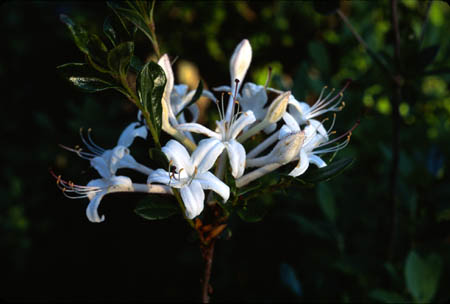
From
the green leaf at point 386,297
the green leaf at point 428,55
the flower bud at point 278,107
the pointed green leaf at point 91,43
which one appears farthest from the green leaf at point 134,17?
the green leaf at point 386,297

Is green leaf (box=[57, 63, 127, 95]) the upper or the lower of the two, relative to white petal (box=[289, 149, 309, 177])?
upper

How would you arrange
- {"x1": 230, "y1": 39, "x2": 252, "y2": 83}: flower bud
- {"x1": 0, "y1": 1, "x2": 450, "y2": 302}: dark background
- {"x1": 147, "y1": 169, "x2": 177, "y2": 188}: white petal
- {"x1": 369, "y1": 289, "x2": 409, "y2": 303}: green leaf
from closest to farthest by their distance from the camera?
{"x1": 147, "y1": 169, "x2": 177, "y2": 188}: white petal, {"x1": 230, "y1": 39, "x2": 252, "y2": 83}: flower bud, {"x1": 369, "y1": 289, "x2": 409, "y2": 303}: green leaf, {"x1": 0, "y1": 1, "x2": 450, "y2": 302}: dark background

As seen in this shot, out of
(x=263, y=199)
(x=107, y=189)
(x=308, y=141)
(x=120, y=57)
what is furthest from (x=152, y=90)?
(x=263, y=199)

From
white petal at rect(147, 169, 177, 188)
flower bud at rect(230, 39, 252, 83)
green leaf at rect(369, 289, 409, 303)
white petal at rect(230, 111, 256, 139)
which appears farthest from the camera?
green leaf at rect(369, 289, 409, 303)

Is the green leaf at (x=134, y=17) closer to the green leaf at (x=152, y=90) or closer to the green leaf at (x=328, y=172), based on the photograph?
the green leaf at (x=152, y=90)

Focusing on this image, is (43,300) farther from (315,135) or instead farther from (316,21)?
(316,21)

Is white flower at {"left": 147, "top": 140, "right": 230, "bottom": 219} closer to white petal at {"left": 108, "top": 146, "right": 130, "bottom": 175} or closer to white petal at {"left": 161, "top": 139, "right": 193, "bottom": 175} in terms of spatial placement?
white petal at {"left": 161, "top": 139, "right": 193, "bottom": 175}

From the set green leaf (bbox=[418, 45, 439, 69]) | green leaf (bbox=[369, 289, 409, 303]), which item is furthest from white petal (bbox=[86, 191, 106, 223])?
green leaf (bbox=[418, 45, 439, 69])

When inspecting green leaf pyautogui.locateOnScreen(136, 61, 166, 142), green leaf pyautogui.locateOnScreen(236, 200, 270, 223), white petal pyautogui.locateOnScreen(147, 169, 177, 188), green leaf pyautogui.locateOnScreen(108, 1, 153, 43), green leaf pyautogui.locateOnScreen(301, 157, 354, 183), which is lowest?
green leaf pyautogui.locateOnScreen(236, 200, 270, 223)
